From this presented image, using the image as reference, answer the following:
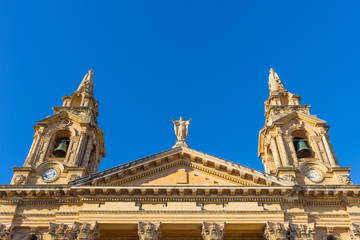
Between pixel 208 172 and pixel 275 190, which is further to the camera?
pixel 208 172

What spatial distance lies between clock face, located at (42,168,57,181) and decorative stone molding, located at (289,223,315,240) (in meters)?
14.7

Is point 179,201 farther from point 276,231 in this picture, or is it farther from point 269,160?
point 269,160

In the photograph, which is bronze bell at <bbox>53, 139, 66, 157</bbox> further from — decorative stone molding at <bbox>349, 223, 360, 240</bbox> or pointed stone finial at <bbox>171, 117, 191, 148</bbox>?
decorative stone molding at <bbox>349, 223, 360, 240</bbox>

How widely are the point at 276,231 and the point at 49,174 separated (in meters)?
14.3

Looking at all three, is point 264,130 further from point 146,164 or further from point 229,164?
point 146,164

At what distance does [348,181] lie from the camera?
77.2 ft

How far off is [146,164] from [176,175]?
195cm

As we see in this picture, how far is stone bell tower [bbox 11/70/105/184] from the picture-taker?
24016 millimetres

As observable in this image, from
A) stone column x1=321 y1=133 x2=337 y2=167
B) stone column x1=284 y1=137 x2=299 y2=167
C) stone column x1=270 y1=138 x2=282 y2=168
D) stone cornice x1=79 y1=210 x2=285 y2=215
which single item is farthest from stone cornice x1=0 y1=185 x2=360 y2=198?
stone column x1=270 y1=138 x2=282 y2=168

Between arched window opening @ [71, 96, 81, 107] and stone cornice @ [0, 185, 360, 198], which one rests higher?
arched window opening @ [71, 96, 81, 107]

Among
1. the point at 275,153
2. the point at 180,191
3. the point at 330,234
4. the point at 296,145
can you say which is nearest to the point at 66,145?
the point at 180,191

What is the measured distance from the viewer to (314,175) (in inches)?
966

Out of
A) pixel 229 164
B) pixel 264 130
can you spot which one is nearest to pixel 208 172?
→ pixel 229 164

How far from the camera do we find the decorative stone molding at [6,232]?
2033 cm
